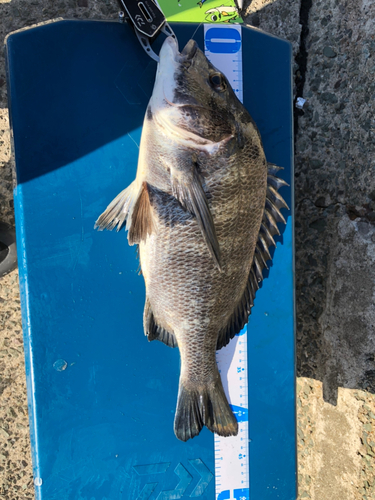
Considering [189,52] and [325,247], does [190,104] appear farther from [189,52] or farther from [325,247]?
[325,247]

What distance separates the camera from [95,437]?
1.70 metres

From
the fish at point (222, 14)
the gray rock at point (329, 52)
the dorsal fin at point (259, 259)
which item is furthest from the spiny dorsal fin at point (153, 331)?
the gray rock at point (329, 52)

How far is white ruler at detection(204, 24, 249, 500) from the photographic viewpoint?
175cm

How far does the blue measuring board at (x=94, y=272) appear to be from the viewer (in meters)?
1.62

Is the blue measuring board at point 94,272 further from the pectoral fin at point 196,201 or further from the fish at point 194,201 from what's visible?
the pectoral fin at point 196,201

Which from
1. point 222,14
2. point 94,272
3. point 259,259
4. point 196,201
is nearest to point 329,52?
point 222,14

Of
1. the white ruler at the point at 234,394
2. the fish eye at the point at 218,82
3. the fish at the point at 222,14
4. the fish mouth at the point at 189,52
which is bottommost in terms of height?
the white ruler at the point at 234,394

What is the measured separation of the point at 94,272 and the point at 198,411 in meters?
0.83

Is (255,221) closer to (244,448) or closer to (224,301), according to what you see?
(224,301)

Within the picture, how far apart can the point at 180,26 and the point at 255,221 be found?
3.35ft

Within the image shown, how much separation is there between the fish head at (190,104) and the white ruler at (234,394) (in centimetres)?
37

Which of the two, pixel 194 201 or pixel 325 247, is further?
pixel 325 247

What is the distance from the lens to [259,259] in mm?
1681

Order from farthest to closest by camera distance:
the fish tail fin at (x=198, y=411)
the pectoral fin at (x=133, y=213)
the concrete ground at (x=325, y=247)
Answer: the concrete ground at (x=325, y=247)
the fish tail fin at (x=198, y=411)
the pectoral fin at (x=133, y=213)
